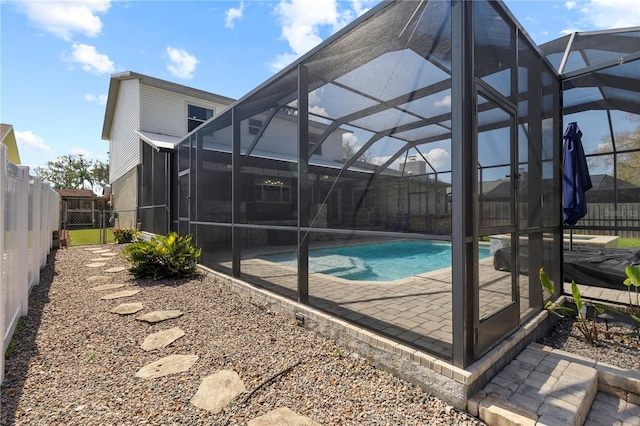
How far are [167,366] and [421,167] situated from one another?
115 inches

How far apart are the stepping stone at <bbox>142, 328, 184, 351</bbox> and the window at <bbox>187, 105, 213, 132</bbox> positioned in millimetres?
10992

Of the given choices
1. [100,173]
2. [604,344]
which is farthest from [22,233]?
[100,173]

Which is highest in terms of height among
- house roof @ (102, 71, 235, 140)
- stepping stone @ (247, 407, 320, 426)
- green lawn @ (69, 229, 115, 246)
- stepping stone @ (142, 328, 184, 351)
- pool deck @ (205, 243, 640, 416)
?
house roof @ (102, 71, 235, 140)

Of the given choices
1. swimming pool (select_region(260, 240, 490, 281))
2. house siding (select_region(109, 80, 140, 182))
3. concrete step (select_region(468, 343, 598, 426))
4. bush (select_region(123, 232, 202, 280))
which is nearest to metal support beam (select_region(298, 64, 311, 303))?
swimming pool (select_region(260, 240, 490, 281))

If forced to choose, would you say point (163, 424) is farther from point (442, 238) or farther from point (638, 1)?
point (638, 1)

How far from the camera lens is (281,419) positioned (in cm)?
194

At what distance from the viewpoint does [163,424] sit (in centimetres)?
188

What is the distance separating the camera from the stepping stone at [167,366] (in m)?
2.49

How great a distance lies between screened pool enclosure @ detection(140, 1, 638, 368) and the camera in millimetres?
2166

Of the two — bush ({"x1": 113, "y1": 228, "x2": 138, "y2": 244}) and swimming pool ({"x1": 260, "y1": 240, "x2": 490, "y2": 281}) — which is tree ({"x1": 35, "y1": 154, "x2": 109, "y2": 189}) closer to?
bush ({"x1": 113, "y1": 228, "x2": 138, "y2": 244})

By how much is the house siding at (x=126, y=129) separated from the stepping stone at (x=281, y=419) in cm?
1215

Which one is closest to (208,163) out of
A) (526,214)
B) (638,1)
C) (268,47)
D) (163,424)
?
(268,47)

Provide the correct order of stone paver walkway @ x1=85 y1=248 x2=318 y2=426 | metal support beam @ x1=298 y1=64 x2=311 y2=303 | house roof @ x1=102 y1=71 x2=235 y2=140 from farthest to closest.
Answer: house roof @ x1=102 y1=71 x2=235 y2=140, metal support beam @ x1=298 y1=64 x2=311 y2=303, stone paver walkway @ x1=85 y1=248 x2=318 y2=426

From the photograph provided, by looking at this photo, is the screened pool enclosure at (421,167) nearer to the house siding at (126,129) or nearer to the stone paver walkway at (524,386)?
the stone paver walkway at (524,386)
